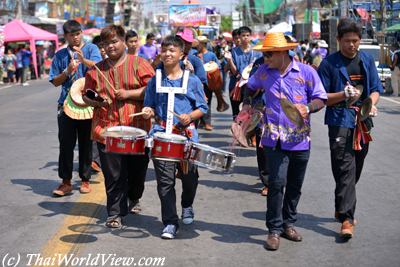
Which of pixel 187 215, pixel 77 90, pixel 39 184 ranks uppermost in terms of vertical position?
pixel 77 90

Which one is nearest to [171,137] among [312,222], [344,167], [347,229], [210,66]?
[344,167]

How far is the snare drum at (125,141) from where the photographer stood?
604 centimetres

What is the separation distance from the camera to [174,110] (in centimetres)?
634

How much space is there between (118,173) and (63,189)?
1.82m

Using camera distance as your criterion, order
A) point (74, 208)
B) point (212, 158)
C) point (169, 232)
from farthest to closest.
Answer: point (74, 208)
point (169, 232)
point (212, 158)

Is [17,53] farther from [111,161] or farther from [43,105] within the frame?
[111,161]

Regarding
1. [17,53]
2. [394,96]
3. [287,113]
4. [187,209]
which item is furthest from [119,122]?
[17,53]

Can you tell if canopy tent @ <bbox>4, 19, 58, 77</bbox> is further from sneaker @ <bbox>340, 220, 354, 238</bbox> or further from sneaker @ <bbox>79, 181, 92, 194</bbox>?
sneaker @ <bbox>340, 220, 354, 238</bbox>

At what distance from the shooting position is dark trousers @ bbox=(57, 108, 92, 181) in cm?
810

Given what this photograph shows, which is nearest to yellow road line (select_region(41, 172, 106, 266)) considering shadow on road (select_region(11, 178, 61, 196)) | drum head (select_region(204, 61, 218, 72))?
shadow on road (select_region(11, 178, 61, 196))

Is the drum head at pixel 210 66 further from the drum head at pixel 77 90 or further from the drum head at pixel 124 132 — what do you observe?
the drum head at pixel 124 132

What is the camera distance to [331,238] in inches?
249

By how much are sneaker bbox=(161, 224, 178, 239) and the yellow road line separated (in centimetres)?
68

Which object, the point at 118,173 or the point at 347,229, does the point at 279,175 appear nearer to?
the point at 347,229
